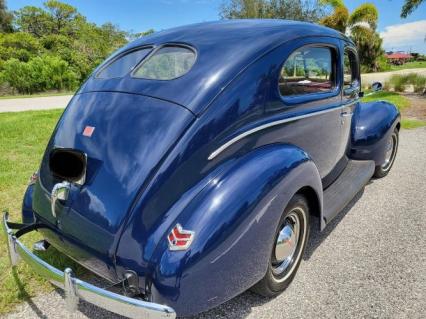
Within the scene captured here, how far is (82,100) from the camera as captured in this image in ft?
8.89

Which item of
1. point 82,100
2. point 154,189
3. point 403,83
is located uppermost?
point 82,100

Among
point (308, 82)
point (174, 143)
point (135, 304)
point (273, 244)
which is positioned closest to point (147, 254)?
point (135, 304)

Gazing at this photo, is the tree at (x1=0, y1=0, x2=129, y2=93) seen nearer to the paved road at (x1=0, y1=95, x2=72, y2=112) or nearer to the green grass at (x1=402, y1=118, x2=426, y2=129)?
the paved road at (x1=0, y1=95, x2=72, y2=112)

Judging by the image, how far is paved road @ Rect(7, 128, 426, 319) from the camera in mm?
2428

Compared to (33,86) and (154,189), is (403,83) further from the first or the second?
(33,86)

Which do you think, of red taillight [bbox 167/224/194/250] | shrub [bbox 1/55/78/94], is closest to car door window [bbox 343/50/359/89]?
red taillight [bbox 167/224/194/250]

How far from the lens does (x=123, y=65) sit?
2898mm

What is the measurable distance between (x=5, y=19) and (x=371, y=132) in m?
50.0

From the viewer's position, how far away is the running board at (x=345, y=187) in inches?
119

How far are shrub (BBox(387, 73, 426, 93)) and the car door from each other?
1392cm

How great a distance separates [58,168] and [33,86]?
70.3ft

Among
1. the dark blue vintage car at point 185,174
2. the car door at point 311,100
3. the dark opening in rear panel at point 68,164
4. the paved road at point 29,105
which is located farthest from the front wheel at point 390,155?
the paved road at point 29,105

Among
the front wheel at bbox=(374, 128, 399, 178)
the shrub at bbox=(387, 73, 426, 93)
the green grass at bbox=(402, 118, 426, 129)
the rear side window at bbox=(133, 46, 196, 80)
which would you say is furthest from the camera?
the shrub at bbox=(387, 73, 426, 93)

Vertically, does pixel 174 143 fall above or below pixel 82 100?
below
